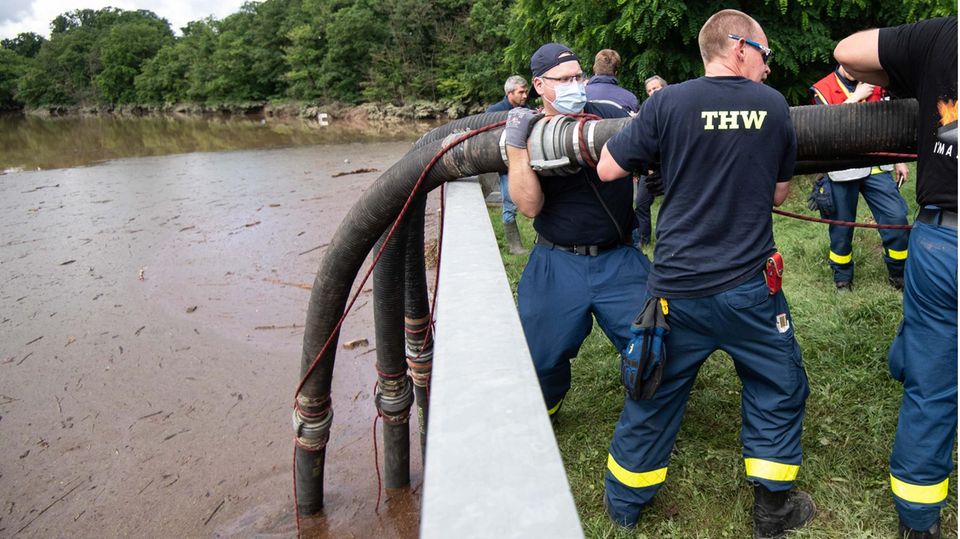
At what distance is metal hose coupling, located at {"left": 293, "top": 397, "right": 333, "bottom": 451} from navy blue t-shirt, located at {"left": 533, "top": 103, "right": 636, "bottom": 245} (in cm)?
166

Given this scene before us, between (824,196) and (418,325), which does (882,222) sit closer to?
(824,196)

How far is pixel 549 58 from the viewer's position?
302cm

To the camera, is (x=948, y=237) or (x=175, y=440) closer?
(x=948, y=237)

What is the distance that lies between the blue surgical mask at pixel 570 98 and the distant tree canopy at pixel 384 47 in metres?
4.87

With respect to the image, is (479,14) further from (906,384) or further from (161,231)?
(906,384)

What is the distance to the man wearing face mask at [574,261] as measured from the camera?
2.92 meters

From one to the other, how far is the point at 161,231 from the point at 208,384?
6.57m

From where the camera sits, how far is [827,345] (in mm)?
3867

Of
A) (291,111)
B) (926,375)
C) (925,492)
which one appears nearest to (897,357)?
(926,375)

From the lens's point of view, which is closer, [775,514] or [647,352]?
[647,352]

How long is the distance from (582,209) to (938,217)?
1293 mm

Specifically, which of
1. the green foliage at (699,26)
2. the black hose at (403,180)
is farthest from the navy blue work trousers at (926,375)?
the green foliage at (699,26)

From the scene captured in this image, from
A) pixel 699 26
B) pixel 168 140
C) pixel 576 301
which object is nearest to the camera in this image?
pixel 576 301

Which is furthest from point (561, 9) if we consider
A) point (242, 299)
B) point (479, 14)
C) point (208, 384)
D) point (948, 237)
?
point (479, 14)
